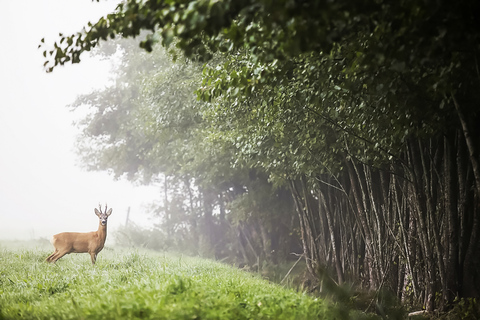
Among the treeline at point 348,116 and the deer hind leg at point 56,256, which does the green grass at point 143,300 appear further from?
the treeline at point 348,116

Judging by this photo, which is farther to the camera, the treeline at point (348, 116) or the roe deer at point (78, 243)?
the roe deer at point (78, 243)

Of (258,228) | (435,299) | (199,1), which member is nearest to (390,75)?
(199,1)

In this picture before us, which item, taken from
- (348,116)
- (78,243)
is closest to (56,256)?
(78,243)

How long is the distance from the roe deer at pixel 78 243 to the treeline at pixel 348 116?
144 inches

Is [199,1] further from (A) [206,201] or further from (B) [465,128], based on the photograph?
(A) [206,201]

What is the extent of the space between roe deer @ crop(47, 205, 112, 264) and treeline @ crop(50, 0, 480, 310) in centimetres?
365

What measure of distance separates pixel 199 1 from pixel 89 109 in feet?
67.1

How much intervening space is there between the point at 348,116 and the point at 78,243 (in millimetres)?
6806

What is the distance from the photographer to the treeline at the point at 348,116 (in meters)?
2.95

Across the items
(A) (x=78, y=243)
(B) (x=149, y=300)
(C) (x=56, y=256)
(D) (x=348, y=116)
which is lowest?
(B) (x=149, y=300)

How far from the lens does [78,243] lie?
9.34 m

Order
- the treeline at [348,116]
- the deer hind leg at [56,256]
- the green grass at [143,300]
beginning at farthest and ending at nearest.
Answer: the deer hind leg at [56,256], the green grass at [143,300], the treeline at [348,116]

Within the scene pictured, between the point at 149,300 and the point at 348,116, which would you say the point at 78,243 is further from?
the point at 348,116

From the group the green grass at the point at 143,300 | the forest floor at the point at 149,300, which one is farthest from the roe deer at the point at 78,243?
the green grass at the point at 143,300
